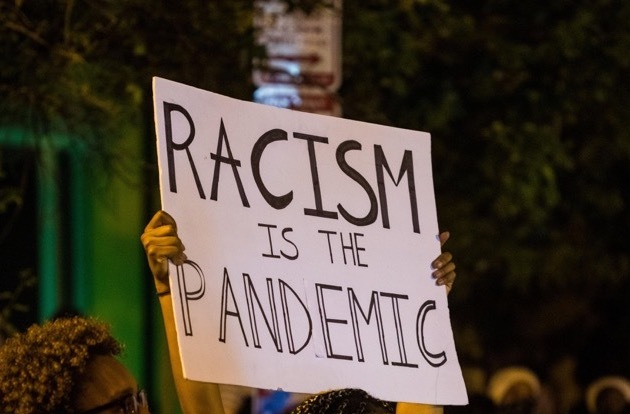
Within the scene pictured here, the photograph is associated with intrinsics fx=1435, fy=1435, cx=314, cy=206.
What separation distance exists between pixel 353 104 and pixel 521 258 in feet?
8.45

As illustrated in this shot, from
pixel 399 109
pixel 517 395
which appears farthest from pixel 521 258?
pixel 399 109

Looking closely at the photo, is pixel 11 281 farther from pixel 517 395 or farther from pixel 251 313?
pixel 251 313

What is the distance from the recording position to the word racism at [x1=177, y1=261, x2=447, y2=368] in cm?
352

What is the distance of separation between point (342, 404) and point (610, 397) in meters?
6.41

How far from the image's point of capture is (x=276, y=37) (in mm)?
6590

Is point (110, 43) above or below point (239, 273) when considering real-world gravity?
above

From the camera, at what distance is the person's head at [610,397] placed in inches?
364

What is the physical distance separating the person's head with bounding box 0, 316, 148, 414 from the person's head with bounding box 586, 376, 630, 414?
646cm

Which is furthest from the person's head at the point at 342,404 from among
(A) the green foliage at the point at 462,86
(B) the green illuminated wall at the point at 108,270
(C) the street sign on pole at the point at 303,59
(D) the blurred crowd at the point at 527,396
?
(D) the blurred crowd at the point at 527,396

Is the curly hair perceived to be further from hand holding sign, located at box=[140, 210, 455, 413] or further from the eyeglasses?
hand holding sign, located at box=[140, 210, 455, 413]

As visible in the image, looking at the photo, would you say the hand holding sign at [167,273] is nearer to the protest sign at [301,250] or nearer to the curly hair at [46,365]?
the protest sign at [301,250]

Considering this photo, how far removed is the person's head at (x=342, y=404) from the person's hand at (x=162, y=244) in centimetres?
47

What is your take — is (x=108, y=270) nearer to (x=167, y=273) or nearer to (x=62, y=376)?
(x=167, y=273)

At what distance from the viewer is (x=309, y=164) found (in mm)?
3836
